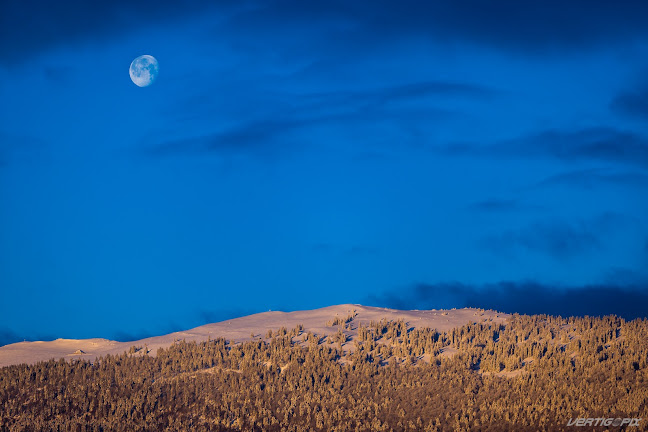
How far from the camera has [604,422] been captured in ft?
137

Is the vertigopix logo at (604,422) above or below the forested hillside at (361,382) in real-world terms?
below

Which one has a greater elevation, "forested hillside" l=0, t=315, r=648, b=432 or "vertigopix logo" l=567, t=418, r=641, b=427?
"forested hillside" l=0, t=315, r=648, b=432

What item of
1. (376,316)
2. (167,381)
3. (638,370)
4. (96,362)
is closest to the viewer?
(638,370)

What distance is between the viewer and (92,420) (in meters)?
48.8

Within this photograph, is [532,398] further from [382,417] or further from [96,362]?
[96,362]

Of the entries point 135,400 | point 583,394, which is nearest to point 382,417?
point 583,394

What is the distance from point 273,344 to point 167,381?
11523mm

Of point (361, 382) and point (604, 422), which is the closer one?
point (604, 422)

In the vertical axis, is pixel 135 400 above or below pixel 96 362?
below

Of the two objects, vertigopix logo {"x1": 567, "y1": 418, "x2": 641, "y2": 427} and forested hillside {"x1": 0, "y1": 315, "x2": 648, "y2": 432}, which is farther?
forested hillside {"x1": 0, "y1": 315, "x2": 648, "y2": 432}

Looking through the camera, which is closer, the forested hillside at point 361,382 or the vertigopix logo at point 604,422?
the vertigopix logo at point 604,422

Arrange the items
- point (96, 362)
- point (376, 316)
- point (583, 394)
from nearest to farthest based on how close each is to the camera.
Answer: point (583, 394) → point (96, 362) → point (376, 316)

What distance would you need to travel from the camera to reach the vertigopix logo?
41.3 metres

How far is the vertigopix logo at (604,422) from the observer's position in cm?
4131
